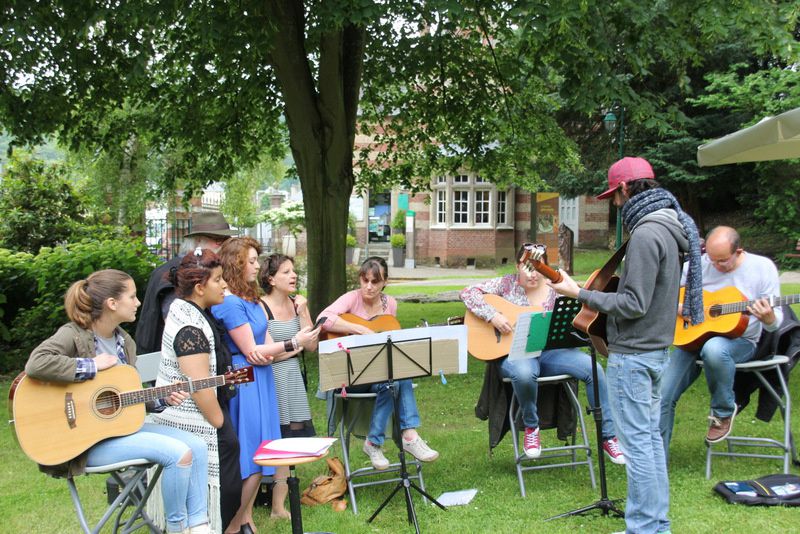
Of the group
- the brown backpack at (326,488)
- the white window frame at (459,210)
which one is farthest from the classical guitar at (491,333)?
the white window frame at (459,210)

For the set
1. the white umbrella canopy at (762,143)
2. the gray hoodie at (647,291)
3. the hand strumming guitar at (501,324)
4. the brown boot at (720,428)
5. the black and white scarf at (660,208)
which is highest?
the white umbrella canopy at (762,143)

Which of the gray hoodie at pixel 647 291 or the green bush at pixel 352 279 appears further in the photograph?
the green bush at pixel 352 279

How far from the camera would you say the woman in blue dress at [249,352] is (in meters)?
4.73

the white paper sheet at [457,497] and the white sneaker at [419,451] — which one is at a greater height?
the white sneaker at [419,451]

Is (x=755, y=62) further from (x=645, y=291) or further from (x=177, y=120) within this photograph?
(x=645, y=291)

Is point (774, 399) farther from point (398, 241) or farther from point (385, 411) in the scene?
point (398, 241)

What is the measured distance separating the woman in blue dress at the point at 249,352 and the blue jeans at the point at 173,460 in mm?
494

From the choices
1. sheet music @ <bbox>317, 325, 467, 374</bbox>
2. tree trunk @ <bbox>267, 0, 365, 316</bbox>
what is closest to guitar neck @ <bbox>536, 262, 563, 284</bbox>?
sheet music @ <bbox>317, 325, 467, 374</bbox>

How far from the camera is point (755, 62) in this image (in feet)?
75.1

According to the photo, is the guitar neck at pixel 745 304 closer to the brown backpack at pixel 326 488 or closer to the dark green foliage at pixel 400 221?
the brown backpack at pixel 326 488

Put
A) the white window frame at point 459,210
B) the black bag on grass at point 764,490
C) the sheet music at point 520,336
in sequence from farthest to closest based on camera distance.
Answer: the white window frame at point 459,210 < the sheet music at point 520,336 < the black bag on grass at point 764,490

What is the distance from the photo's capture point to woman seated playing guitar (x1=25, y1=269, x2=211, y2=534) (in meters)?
3.88

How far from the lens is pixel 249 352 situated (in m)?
4.79

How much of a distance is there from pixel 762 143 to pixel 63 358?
5.64m
